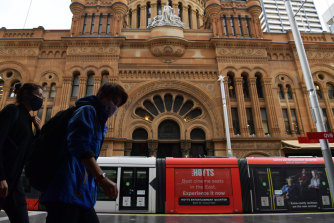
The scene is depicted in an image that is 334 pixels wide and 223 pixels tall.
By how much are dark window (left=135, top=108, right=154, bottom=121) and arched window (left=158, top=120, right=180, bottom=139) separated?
124 centimetres

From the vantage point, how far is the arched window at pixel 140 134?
753 inches

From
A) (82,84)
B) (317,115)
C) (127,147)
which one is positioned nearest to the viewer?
(317,115)

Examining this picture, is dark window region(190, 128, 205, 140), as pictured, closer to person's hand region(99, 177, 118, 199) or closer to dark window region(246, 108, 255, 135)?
dark window region(246, 108, 255, 135)

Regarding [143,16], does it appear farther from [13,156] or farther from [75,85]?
[13,156]

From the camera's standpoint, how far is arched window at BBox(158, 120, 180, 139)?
1917 cm

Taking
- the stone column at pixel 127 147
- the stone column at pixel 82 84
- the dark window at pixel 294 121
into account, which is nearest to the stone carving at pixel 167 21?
the stone column at pixel 82 84

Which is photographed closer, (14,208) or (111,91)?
(111,91)

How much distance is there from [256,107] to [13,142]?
1962cm

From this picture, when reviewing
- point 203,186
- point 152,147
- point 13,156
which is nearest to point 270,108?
point 152,147

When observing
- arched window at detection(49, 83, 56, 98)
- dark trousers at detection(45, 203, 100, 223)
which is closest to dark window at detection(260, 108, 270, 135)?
arched window at detection(49, 83, 56, 98)

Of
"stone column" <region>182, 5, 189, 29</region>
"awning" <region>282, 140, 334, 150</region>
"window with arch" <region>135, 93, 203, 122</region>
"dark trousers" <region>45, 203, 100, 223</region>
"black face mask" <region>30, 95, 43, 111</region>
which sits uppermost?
"stone column" <region>182, 5, 189, 29</region>

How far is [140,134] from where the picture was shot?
19.3 m

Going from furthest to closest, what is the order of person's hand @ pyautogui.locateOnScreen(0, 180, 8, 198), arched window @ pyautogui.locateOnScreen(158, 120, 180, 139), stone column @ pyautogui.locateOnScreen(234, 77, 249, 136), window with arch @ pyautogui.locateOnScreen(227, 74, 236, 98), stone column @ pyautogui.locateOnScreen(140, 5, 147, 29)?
stone column @ pyautogui.locateOnScreen(140, 5, 147, 29) < window with arch @ pyautogui.locateOnScreen(227, 74, 236, 98) < arched window @ pyautogui.locateOnScreen(158, 120, 180, 139) < stone column @ pyautogui.locateOnScreen(234, 77, 249, 136) < person's hand @ pyautogui.locateOnScreen(0, 180, 8, 198)

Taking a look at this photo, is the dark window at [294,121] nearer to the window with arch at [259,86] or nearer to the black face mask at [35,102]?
the window with arch at [259,86]
